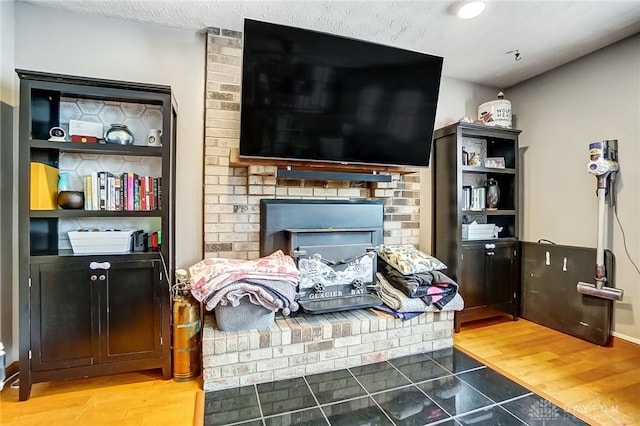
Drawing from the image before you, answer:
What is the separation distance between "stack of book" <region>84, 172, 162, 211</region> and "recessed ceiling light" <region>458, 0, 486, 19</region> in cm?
220

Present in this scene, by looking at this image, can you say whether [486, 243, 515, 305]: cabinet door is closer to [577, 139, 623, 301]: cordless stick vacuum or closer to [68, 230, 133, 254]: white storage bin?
[577, 139, 623, 301]: cordless stick vacuum

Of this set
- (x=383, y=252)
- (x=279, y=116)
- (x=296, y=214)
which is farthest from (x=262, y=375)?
(x=279, y=116)

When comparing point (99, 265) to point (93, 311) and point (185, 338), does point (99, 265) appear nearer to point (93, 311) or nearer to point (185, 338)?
point (93, 311)

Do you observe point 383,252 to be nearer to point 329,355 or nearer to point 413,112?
point 329,355

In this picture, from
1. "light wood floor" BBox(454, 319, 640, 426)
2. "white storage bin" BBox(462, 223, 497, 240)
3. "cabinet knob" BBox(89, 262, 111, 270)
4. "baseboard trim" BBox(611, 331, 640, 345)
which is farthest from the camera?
"white storage bin" BBox(462, 223, 497, 240)

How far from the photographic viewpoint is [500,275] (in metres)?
2.96

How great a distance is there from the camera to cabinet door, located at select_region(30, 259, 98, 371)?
68.8 inches

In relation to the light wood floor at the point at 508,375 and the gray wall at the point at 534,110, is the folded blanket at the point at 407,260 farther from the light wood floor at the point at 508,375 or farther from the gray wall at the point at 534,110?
the light wood floor at the point at 508,375

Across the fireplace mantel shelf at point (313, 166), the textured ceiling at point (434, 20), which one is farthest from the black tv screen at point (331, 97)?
the textured ceiling at point (434, 20)

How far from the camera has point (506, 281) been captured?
2.98 meters

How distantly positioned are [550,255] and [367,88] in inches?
85.8

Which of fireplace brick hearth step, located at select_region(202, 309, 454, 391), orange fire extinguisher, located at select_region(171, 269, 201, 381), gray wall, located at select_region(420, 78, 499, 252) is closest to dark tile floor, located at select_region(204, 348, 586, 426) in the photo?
fireplace brick hearth step, located at select_region(202, 309, 454, 391)

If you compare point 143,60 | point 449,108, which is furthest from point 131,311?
point 449,108

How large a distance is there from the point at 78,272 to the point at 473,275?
292 centimetres
